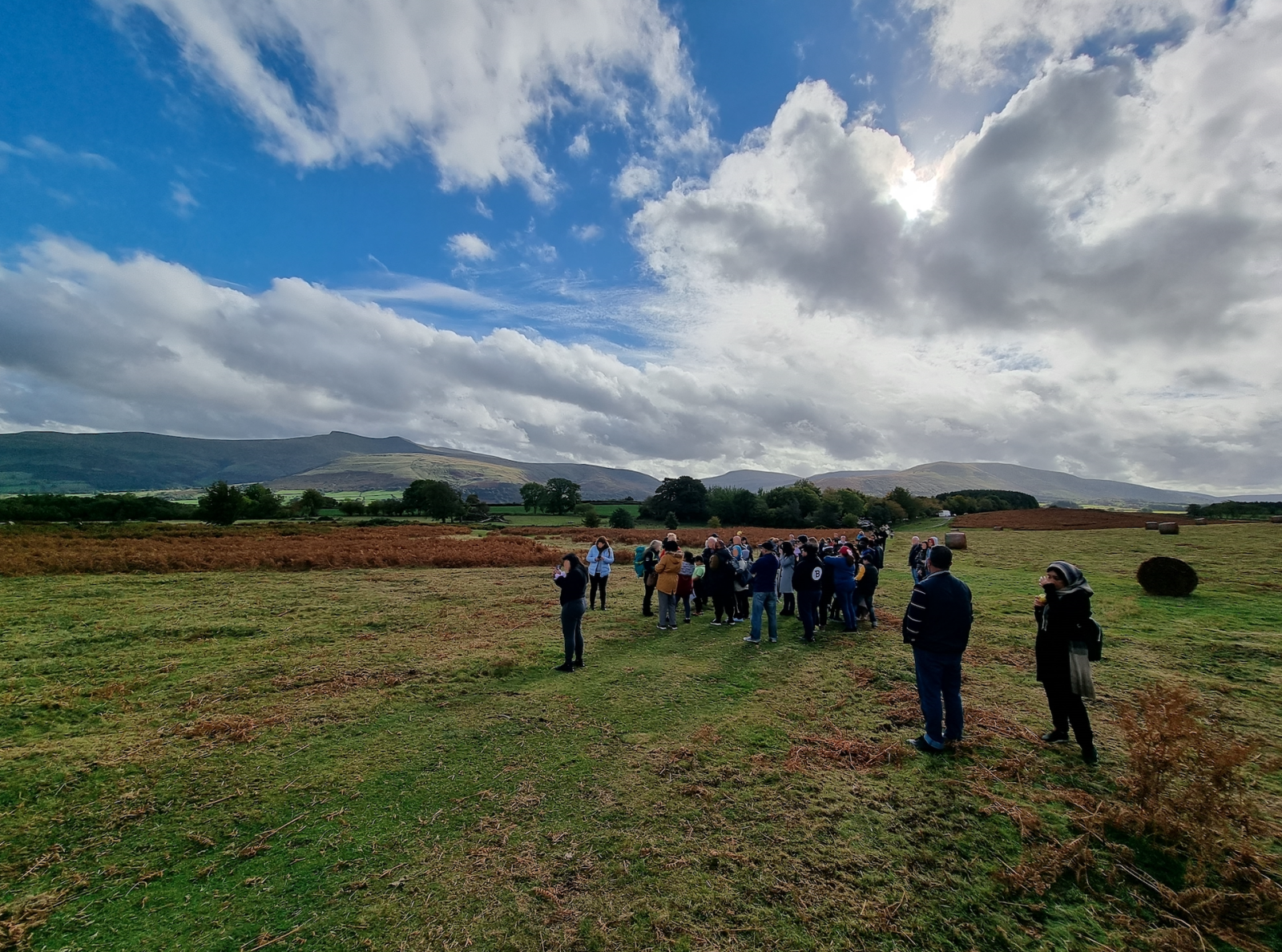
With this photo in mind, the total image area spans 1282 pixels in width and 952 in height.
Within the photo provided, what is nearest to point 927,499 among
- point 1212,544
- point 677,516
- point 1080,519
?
point 1080,519

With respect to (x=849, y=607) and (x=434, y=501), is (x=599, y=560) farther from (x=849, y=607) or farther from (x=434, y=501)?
(x=434, y=501)

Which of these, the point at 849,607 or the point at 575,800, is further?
the point at 849,607

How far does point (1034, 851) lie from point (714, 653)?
6917mm

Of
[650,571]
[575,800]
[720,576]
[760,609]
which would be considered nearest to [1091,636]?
[760,609]

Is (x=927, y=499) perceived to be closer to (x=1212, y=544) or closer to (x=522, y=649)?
(x=1212, y=544)

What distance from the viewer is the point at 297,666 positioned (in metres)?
10.2

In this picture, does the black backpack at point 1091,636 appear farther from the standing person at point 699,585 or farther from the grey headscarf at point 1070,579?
the standing person at point 699,585

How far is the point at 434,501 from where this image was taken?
81625 mm

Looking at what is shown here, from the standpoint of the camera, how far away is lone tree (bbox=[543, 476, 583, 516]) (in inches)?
3669

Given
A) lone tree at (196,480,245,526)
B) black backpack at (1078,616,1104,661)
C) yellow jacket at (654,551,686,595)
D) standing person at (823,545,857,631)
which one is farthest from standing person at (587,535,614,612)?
lone tree at (196,480,245,526)

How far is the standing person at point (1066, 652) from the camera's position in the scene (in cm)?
618

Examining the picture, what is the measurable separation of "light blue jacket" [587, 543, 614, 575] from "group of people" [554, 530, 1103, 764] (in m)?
0.03

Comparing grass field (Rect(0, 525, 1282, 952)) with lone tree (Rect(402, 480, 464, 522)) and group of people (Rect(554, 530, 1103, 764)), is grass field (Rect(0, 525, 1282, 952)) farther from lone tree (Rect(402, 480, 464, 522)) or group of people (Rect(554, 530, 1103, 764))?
lone tree (Rect(402, 480, 464, 522))

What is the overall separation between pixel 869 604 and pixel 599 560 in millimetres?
7962
